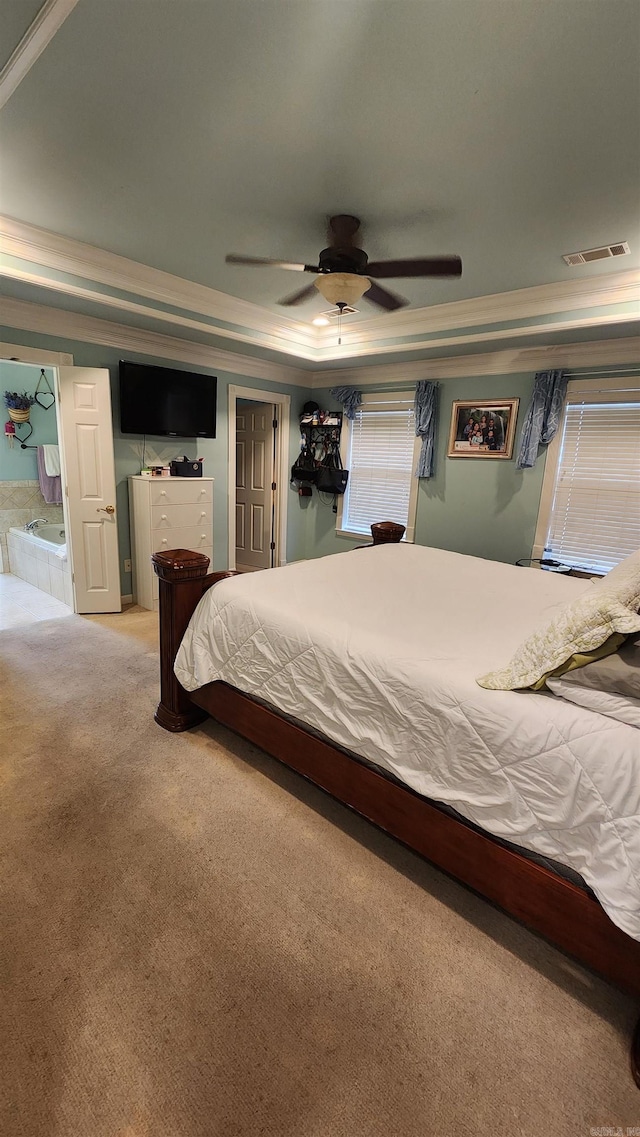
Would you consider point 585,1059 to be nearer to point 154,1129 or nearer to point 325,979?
point 325,979

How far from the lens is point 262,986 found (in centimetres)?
124

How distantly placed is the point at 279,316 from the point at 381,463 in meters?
1.71

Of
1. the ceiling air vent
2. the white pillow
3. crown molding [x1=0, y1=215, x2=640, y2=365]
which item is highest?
the ceiling air vent

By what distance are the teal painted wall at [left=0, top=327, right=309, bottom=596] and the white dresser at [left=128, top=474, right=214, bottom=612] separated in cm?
10

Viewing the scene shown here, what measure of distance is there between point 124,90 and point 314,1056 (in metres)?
2.96

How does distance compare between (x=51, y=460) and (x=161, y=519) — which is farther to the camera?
(x=51, y=460)

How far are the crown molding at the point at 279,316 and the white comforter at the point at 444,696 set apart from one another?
193 cm

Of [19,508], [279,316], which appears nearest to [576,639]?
[279,316]

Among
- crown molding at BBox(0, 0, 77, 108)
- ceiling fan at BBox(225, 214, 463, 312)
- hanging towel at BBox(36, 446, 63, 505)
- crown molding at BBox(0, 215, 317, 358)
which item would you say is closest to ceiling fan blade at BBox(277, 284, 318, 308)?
ceiling fan at BBox(225, 214, 463, 312)

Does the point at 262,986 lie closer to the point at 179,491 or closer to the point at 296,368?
the point at 179,491

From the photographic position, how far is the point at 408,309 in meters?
3.62

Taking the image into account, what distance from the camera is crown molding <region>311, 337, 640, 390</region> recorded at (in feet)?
10.9

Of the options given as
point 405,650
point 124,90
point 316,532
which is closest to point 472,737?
point 405,650

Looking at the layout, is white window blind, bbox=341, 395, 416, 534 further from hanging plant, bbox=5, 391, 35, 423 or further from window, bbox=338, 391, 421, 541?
hanging plant, bbox=5, 391, 35, 423
